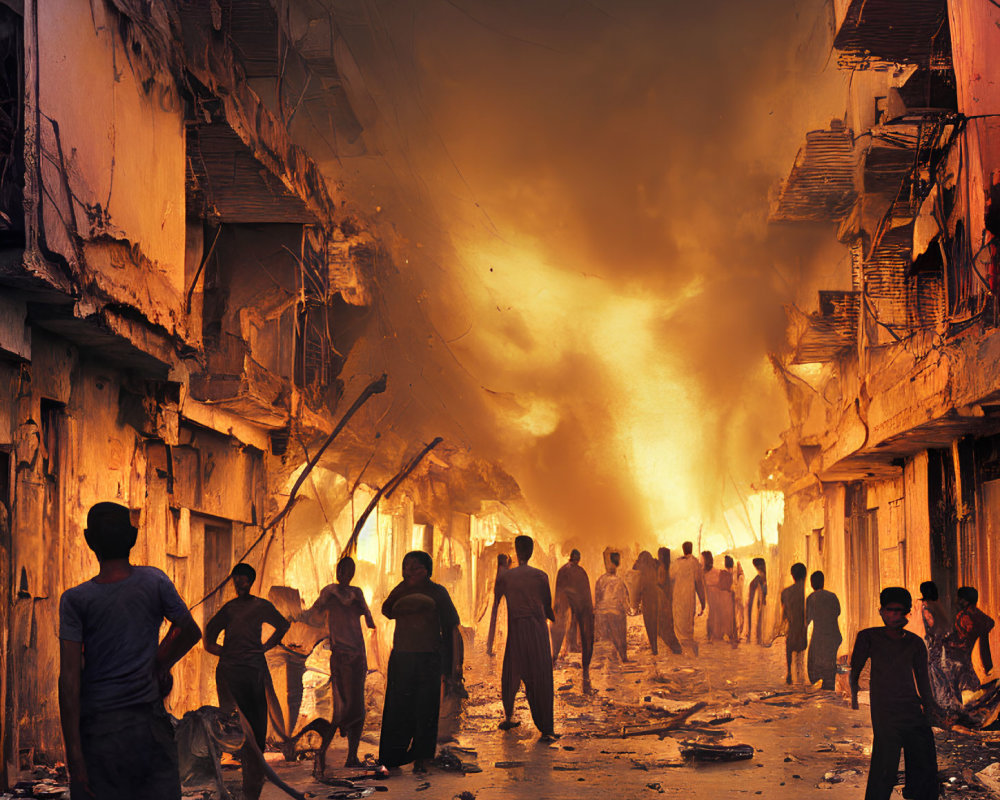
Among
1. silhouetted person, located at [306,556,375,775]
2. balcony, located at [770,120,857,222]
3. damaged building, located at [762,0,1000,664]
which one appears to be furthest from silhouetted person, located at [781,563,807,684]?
silhouetted person, located at [306,556,375,775]

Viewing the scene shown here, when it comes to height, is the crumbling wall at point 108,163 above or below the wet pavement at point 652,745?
above

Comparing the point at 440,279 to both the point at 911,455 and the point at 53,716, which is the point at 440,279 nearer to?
the point at 911,455

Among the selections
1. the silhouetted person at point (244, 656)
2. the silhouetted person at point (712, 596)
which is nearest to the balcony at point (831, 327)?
the silhouetted person at point (712, 596)

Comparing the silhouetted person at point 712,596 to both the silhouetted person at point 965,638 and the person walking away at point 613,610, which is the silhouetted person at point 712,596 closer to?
the person walking away at point 613,610

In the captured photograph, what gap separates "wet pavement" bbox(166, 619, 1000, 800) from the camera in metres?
7.48

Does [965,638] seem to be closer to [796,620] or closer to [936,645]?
[936,645]

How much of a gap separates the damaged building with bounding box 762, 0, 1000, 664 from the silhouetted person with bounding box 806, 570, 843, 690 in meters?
1.27

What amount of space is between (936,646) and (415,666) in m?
5.69

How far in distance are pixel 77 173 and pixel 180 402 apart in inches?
130

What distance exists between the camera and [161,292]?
9.78 meters

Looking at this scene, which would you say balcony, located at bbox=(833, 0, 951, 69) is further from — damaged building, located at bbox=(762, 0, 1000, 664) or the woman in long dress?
the woman in long dress

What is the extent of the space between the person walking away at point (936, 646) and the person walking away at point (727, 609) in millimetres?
13013

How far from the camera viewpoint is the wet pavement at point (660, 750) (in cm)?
748

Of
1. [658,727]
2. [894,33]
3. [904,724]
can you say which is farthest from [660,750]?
[894,33]
